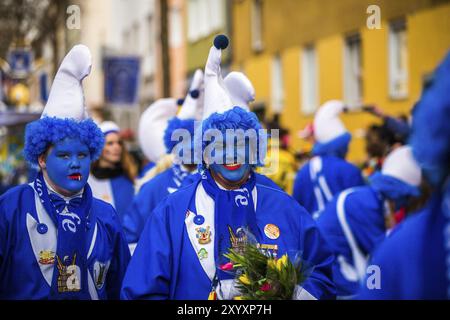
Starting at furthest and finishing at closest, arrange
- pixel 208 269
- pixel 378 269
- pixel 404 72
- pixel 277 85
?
1. pixel 277 85
2. pixel 404 72
3. pixel 208 269
4. pixel 378 269

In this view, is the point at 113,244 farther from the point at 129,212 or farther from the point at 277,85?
the point at 277,85

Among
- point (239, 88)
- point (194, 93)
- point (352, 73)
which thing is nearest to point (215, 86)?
point (239, 88)

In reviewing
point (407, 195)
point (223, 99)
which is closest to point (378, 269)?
point (223, 99)

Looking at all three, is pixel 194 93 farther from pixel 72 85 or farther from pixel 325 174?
pixel 325 174

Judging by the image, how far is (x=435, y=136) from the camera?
270 cm

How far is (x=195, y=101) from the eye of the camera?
8398 millimetres

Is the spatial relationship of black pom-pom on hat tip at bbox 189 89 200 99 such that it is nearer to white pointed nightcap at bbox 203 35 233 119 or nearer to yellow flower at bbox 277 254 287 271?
white pointed nightcap at bbox 203 35 233 119

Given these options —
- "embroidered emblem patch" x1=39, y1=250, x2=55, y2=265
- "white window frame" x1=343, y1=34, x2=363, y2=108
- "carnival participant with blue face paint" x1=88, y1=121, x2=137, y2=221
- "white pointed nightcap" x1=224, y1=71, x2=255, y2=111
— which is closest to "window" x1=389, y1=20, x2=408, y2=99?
"white window frame" x1=343, y1=34, x2=363, y2=108

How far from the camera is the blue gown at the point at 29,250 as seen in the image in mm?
5164

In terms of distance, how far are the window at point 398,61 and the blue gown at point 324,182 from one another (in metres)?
7.50

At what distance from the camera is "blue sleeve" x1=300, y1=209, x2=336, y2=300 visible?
512 cm

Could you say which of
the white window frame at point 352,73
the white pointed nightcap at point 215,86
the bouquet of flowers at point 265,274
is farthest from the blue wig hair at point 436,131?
→ the white window frame at point 352,73

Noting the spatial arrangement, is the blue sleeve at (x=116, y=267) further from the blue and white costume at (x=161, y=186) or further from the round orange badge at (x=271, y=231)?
the blue and white costume at (x=161, y=186)
